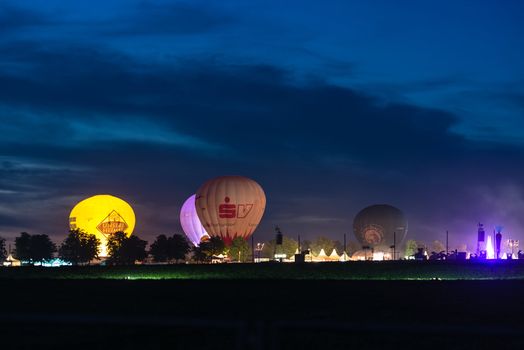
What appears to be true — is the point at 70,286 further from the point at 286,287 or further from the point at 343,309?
the point at 343,309

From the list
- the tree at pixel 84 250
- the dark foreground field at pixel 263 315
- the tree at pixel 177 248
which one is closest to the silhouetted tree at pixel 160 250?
the tree at pixel 177 248

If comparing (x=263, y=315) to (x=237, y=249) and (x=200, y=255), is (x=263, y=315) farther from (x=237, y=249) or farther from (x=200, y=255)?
(x=237, y=249)

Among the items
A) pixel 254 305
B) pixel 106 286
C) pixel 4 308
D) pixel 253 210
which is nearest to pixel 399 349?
pixel 254 305

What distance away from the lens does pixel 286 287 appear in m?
53.1

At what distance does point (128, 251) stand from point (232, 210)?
22322mm

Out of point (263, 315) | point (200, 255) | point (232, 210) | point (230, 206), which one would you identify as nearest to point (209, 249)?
point (200, 255)

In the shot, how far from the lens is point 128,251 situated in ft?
585

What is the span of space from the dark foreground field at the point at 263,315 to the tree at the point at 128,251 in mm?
120508

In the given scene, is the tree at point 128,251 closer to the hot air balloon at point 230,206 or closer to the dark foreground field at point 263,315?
the hot air balloon at point 230,206

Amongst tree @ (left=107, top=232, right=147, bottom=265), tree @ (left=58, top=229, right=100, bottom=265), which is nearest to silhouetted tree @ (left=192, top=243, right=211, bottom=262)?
tree @ (left=107, top=232, right=147, bottom=265)

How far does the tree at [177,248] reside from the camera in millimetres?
188375

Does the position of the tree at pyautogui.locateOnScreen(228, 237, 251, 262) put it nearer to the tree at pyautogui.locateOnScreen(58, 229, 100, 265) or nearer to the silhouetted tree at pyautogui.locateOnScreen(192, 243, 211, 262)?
the silhouetted tree at pyautogui.locateOnScreen(192, 243, 211, 262)

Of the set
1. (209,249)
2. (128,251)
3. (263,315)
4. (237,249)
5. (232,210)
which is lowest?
(263,315)

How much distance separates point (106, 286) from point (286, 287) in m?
11.5
